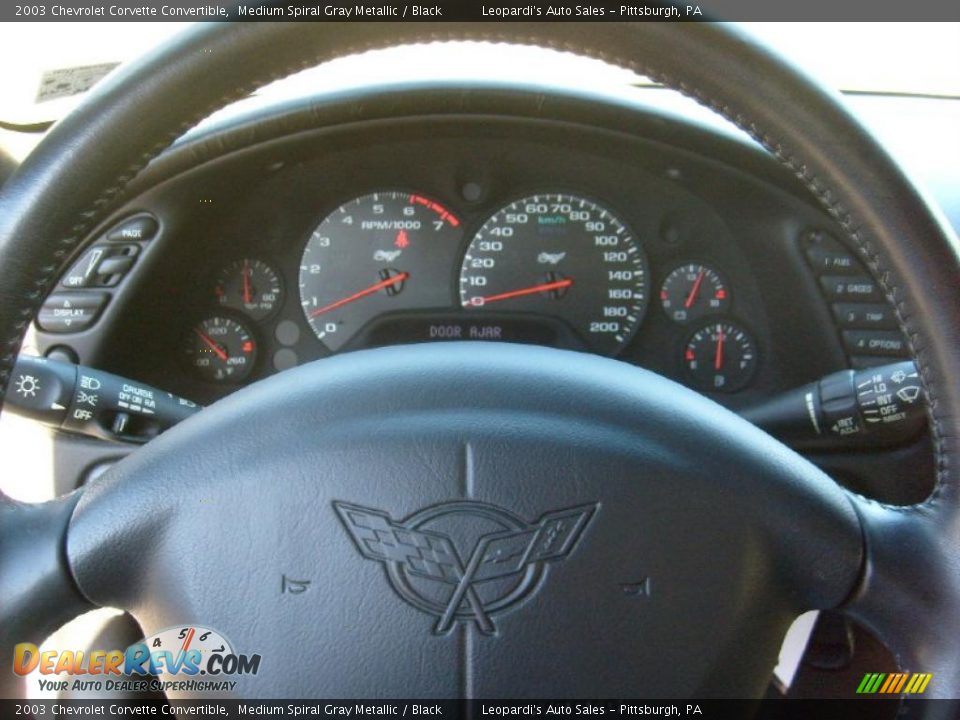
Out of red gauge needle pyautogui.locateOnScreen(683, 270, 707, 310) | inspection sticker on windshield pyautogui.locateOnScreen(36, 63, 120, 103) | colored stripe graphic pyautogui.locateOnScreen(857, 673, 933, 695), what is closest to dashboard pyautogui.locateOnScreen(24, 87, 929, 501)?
red gauge needle pyautogui.locateOnScreen(683, 270, 707, 310)

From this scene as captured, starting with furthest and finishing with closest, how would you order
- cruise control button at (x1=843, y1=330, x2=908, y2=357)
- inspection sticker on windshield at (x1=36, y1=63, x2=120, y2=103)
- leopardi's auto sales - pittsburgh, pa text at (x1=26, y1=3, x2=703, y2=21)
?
1. inspection sticker on windshield at (x1=36, y1=63, x2=120, y2=103)
2. cruise control button at (x1=843, y1=330, x2=908, y2=357)
3. leopardi's auto sales - pittsburgh, pa text at (x1=26, y1=3, x2=703, y2=21)

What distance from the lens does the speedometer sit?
8.30ft

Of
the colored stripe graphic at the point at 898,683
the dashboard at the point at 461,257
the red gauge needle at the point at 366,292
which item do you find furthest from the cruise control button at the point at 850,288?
the colored stripe graphic at the point at 898,683

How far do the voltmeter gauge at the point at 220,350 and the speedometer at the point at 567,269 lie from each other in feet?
1.65

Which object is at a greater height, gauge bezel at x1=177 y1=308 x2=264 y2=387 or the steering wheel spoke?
gauge bezel at x1=177 y1=308 x2=264 y2=387

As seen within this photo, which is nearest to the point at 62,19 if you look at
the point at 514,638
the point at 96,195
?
the point at 96,195

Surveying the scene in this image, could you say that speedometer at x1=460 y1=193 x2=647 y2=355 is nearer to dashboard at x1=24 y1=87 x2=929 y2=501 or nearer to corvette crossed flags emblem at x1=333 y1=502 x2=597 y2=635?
dashboard at x1=24 y1=87 x2=929 y2=501

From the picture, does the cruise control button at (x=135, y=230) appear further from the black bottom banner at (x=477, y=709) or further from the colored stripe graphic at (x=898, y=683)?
the colored stripe graphic at (x=898, y=683)

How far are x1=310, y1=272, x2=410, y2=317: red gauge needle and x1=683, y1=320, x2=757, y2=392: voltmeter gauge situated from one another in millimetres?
680

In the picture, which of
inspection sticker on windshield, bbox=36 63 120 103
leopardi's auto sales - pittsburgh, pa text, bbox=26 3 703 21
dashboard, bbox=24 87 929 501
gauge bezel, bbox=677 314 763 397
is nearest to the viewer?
leopardi's auto sales - pittsburgh, pa text, bbox=26 3 703 21

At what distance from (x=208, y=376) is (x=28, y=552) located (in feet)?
4.72

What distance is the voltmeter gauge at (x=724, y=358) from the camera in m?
2.47

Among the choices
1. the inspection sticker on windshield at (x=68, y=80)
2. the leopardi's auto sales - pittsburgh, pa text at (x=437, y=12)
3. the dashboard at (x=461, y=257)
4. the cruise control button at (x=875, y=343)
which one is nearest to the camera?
the leopardi's auto sales - pittsburgh, pa text at (x=437, y=12)

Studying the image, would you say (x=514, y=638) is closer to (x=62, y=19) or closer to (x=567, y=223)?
(x=567, y=223)
